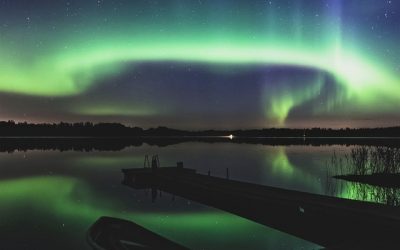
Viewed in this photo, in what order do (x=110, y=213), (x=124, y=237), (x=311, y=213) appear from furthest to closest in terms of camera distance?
(x=110, y=213) → (x=311, y=213) → (x=124, y=237)

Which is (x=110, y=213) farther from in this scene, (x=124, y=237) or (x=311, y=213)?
(x=311, y=213)

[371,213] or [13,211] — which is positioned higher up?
[371,213]

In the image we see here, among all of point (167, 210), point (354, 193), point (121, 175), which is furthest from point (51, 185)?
point (354, 193)

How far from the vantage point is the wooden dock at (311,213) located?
12.5m

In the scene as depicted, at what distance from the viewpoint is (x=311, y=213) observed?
598 inches

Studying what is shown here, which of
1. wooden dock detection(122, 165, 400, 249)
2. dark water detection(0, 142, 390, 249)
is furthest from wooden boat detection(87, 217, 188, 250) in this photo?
wooden dock detection(122, 165, 400, 249)

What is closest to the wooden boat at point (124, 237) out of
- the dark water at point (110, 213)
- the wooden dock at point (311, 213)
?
the dark water at point (110, 213)

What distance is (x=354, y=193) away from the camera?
86.6ft

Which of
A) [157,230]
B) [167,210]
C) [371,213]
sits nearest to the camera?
[371,213]

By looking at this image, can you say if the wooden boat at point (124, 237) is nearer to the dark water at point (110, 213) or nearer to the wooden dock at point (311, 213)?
the dark water at point (110, 213)

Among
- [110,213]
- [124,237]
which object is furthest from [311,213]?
[110,213]

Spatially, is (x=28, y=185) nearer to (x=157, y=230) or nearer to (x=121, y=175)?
(x=121, y=175)

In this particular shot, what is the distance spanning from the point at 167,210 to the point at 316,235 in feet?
31.4

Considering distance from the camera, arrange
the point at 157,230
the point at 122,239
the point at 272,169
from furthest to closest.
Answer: the point at 272,169, the point at 157,230, the point at 122,239
